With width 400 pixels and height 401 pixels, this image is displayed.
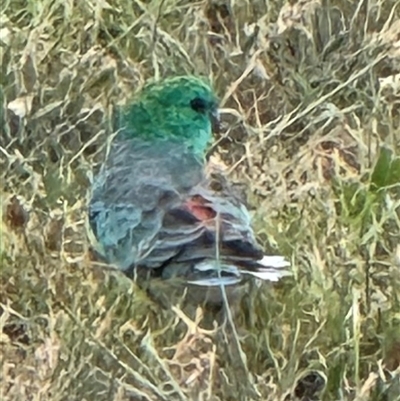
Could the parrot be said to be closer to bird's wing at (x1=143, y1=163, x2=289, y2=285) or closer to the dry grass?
bird's wing at (x1=143, y1=163, x2=289, y2=285)

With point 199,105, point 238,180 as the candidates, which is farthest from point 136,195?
point 238,180

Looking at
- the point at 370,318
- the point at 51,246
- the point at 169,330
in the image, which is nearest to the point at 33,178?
the point at 51,246

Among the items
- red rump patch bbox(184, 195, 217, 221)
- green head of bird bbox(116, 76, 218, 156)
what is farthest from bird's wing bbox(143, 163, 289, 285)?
green head of bird bbox(116, 76, 218, 156)

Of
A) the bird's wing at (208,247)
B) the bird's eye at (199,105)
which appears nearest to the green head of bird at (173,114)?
the bird's eye at (199,105)

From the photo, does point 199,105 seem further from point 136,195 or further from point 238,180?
point 136,195

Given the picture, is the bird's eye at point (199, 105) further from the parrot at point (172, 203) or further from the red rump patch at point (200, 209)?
the red rump patch at point (200, 209)
